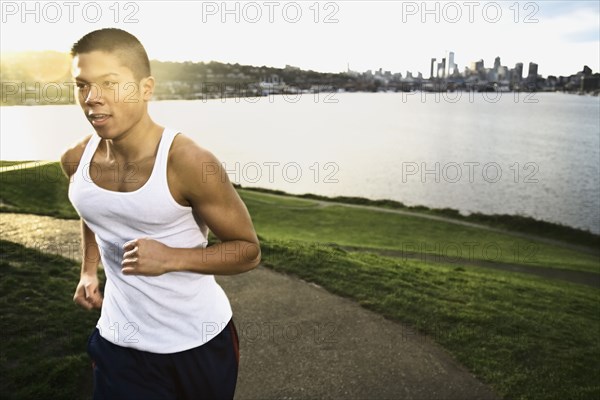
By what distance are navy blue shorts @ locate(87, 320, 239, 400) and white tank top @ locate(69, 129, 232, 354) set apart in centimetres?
6

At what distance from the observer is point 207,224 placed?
2.50m

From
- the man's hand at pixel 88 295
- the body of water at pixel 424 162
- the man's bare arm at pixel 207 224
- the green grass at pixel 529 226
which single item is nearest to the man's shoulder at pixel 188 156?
the man's bare arm at pixel 207 224

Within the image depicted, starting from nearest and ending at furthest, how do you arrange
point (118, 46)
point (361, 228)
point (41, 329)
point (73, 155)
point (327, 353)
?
1. point (118, 46)
2. point (73, 155)
3. point (327, 353)
4. point (41, 329)
5. point (361, 228)

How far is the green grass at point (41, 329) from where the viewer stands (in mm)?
5719

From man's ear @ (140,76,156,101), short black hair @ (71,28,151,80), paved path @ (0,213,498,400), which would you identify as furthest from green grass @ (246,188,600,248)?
short black hair @ (71,28,151,80)

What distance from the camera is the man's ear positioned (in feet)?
8.09

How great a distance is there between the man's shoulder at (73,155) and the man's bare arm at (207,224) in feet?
2.59

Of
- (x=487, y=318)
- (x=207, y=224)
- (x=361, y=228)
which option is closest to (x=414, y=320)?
(x=487, y=318)

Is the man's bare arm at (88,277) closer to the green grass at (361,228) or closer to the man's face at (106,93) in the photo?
the man's face at (106,93)

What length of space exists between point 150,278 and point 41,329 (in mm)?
5484

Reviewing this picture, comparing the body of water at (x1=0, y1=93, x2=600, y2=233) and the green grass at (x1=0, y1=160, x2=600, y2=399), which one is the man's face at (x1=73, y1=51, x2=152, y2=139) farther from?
the body of water at (x1=0, y1=93, x2=600, y2=233)

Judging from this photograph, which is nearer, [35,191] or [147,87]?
[147,87]

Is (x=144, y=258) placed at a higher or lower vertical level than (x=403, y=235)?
higher

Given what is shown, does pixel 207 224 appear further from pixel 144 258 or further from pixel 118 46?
pixel 118 46
